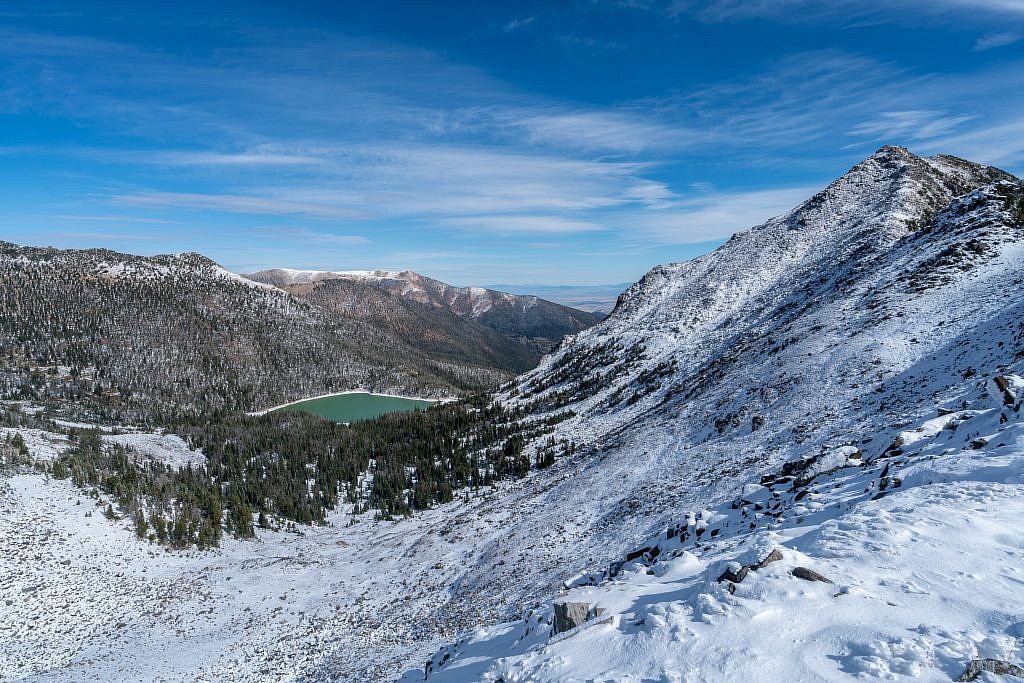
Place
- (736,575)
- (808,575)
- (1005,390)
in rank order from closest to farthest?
(808,575), (736,575), (1005,390)

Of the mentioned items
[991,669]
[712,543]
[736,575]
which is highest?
[991,669]

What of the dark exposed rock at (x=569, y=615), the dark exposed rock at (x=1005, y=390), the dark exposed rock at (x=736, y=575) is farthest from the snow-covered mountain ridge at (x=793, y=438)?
the dark exposed rock at (x=1005, y=390)

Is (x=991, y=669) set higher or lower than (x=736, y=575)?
higher

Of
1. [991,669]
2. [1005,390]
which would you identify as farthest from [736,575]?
[1005,390]

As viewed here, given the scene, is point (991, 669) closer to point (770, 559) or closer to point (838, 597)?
point (838, 597)

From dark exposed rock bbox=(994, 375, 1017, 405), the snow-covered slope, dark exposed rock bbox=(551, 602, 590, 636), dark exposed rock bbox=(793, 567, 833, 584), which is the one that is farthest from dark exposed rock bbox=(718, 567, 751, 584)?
dark exposed rock bbox=(994, 375, 1017, 405)

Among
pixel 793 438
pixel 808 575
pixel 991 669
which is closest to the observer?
pixel 991 669
